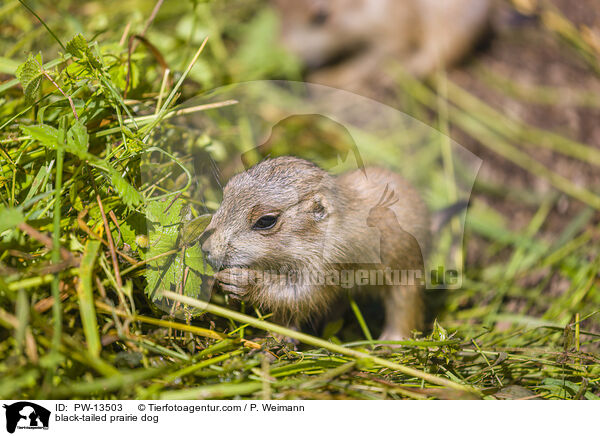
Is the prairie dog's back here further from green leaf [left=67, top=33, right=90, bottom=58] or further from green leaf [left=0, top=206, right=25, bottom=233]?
green leaf [left=0, top=206, right=25, bottom=233]

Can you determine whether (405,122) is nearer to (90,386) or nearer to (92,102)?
(92,102)

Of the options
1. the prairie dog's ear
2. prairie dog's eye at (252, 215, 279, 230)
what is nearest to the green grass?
prairie dog's eye at (252, 215, 279, 230)

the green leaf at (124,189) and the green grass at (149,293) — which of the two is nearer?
the green grass at (149,293)

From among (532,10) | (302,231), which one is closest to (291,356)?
(302,231)
